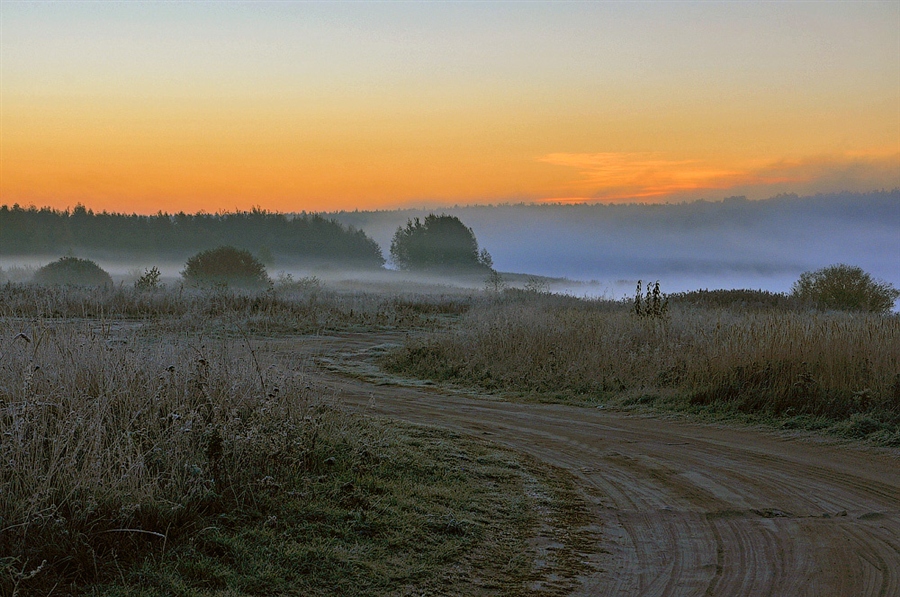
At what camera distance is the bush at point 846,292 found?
1356 inches

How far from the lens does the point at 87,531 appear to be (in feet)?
16.5

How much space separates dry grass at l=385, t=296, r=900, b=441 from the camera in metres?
11.9

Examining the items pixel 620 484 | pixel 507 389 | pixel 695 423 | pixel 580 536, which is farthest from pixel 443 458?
pixel 507 389

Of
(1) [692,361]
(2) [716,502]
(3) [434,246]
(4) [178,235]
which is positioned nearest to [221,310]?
(1) [692,361]

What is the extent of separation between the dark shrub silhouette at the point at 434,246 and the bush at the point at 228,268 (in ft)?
109

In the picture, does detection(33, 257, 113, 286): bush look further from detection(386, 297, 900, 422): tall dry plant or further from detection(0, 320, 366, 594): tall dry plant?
detection(0, 320, 366, 594): tall dry plant

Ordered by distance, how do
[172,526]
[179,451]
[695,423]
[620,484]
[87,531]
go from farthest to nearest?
[695,423]
[620,484]
[179,451]
[172,526]
[87,531]

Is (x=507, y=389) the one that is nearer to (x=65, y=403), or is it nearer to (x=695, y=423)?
(x=695, y=423)

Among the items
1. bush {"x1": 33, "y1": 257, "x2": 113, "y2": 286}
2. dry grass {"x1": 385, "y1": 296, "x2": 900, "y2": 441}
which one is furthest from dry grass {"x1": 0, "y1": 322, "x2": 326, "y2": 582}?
bush {"x1": 33, "y1": 257, "x2": 113, "y2": 286}

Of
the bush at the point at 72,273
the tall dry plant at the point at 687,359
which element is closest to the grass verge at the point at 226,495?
the tall dry plant at the point at 687,359

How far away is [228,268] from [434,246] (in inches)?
1429

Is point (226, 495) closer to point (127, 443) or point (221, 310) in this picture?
point (127, 443)

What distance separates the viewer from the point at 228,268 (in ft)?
172

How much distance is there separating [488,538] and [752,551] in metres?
2.11
